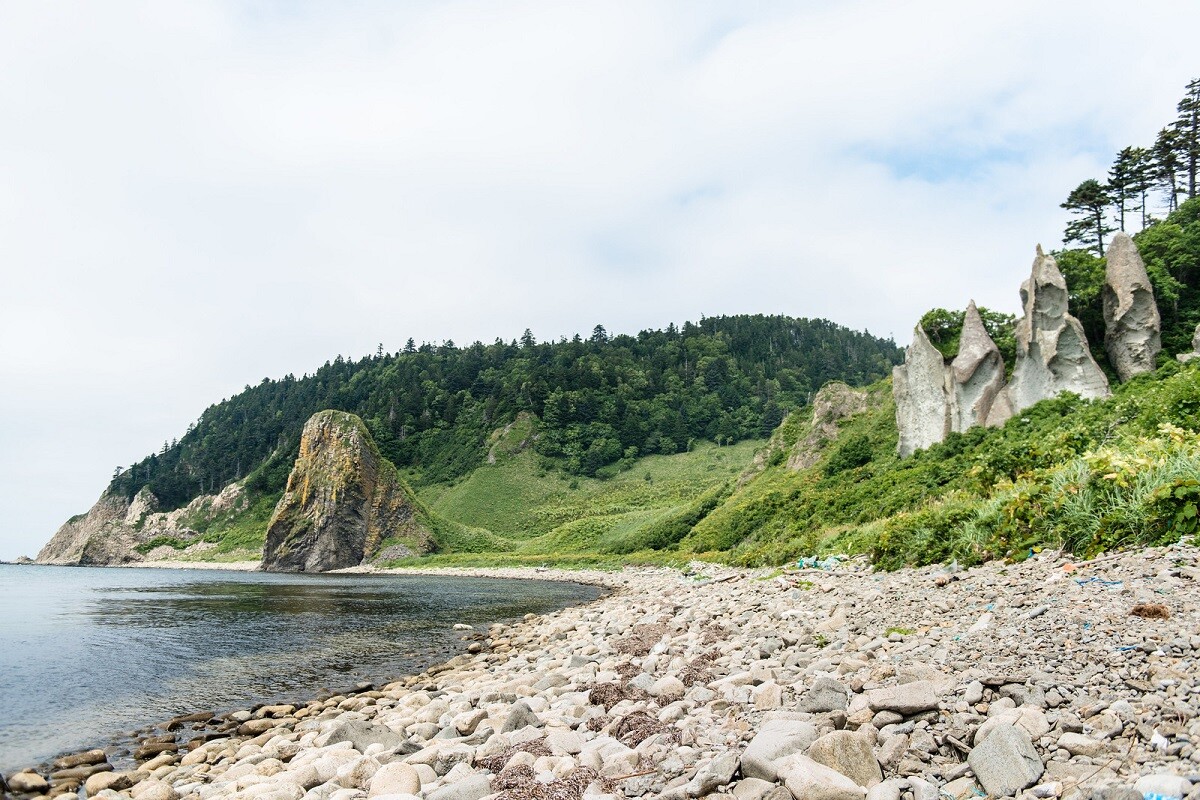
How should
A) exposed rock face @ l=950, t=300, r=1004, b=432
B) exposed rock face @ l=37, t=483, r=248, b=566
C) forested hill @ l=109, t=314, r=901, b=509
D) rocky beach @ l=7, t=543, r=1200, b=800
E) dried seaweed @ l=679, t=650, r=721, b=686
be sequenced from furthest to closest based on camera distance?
1. forested hill @ l=109, t=314, r=901, b=509
2. exposed rock face @ l=37, t=483, r=248, b=566
3. exposed rock face @ l=950, t=300, r=1004, b=432
4. dried seaweed @ l=679, t=650, r=721, b=686
5. rocky beach @ l=7, t=543, r=1200, b=800

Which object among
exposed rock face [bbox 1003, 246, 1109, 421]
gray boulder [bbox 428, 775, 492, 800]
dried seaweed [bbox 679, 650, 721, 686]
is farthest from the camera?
exposed rock face [bbox 1003, 246, 1109, 421]

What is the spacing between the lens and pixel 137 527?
462 feet

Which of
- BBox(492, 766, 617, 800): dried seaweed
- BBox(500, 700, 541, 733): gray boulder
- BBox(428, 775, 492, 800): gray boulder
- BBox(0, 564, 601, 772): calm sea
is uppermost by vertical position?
BBox(492, 766, 617, 800): dried seaweed

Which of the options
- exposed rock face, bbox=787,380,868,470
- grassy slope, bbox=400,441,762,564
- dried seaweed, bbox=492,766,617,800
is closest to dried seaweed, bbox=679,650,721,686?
dried seaweed, bbox=492,766,617,800

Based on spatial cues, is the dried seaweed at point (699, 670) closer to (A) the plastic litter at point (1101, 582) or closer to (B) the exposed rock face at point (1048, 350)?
(A) the plastic litter at point (1101, 582)

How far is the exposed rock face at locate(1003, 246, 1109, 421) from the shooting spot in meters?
30.9

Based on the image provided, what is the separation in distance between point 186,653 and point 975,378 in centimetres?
3786

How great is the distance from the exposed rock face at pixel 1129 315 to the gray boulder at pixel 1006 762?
34404 millimetres

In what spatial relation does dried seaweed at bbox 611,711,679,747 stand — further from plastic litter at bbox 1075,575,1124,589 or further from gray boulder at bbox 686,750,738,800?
plastic litter at bbox 1075,575,1124,589

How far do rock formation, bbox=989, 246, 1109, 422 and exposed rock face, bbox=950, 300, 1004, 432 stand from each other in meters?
Result: 1.04

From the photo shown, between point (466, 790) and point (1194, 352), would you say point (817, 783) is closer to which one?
point (466, 790)

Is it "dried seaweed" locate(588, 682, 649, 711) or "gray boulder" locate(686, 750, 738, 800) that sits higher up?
"gray boulder" locate(686, 750, 738, 800)

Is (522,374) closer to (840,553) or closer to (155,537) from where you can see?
(155,537)

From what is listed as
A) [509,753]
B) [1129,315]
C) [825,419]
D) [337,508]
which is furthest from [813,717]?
[337,508]
